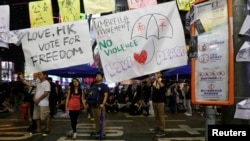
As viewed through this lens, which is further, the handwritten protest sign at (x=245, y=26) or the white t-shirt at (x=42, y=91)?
the white t-shirt at (x=42, y=91)

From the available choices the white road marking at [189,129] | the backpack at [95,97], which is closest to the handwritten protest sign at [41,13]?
the backpack at [95,97]

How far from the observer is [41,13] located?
26.9 feet

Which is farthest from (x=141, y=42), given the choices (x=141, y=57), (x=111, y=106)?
(x=111, y=106)

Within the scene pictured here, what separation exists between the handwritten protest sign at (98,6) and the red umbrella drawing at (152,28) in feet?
3.44

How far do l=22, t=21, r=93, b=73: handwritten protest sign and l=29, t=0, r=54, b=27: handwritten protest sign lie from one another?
2.63ft

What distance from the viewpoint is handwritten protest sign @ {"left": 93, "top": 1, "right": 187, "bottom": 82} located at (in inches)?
271

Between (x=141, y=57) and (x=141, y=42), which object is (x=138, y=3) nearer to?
(x=141, y=42)

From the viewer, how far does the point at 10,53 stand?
39.2 metres

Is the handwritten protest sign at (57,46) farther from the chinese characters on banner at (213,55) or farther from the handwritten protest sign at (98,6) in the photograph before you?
the chinese characters on banner at (213,55)

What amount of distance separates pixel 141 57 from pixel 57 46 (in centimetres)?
164

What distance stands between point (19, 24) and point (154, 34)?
24.6 meters

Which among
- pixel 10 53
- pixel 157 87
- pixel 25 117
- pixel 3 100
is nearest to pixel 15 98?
pixel 3 100

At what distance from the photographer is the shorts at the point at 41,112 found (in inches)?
407

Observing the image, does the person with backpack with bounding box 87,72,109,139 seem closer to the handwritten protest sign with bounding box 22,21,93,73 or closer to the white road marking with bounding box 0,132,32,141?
the white road marking with bounding box 0,132,32,141
